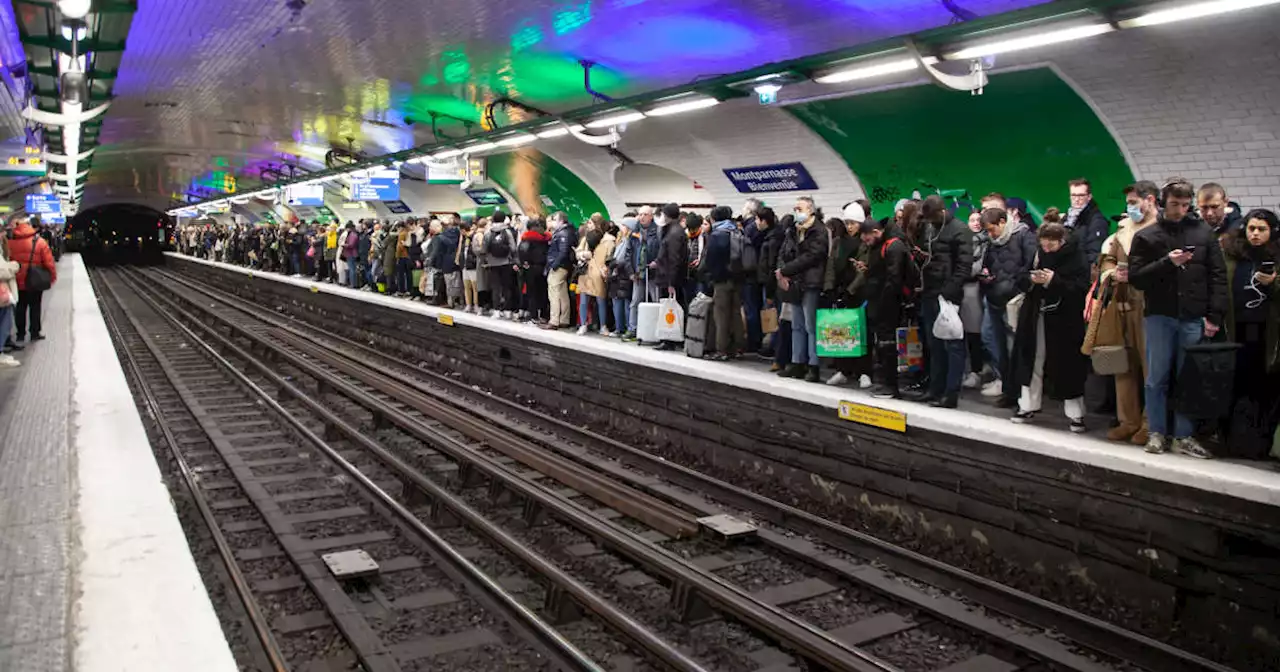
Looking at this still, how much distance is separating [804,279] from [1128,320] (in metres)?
3.05

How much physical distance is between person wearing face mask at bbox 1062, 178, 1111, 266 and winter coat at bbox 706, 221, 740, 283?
3.41m

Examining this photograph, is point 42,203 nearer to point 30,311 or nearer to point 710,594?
point 30,311

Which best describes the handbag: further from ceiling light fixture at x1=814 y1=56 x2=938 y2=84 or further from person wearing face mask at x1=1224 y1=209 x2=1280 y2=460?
person wearing face mask at x1=1224 y1=209 x2=1280 y2=460

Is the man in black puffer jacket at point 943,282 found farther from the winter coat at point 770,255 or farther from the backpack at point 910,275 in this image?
the winter coat at point 770,255

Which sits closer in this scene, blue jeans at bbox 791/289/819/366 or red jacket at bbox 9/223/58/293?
blue jeans at bbox 791/289/819/366

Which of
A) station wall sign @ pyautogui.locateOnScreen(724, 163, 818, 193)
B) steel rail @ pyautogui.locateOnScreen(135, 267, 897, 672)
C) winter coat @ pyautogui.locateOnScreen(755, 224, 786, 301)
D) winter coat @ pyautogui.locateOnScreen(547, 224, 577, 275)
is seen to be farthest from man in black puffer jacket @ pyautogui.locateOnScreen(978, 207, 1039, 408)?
station wall sign @ pyautogui.locateOnScreen(724, 163, 818, 193)

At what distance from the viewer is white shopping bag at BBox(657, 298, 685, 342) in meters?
10.6

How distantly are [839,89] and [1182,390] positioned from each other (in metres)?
7.77

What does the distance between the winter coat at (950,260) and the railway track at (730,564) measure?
6.80ft

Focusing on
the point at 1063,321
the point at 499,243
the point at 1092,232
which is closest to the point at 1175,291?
the point at 1063,321

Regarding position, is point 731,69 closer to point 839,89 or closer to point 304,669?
point 839,89

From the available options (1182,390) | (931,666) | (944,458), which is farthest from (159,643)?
(1182,390)

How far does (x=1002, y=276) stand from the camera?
7.18 metres

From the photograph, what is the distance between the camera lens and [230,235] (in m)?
41.4
